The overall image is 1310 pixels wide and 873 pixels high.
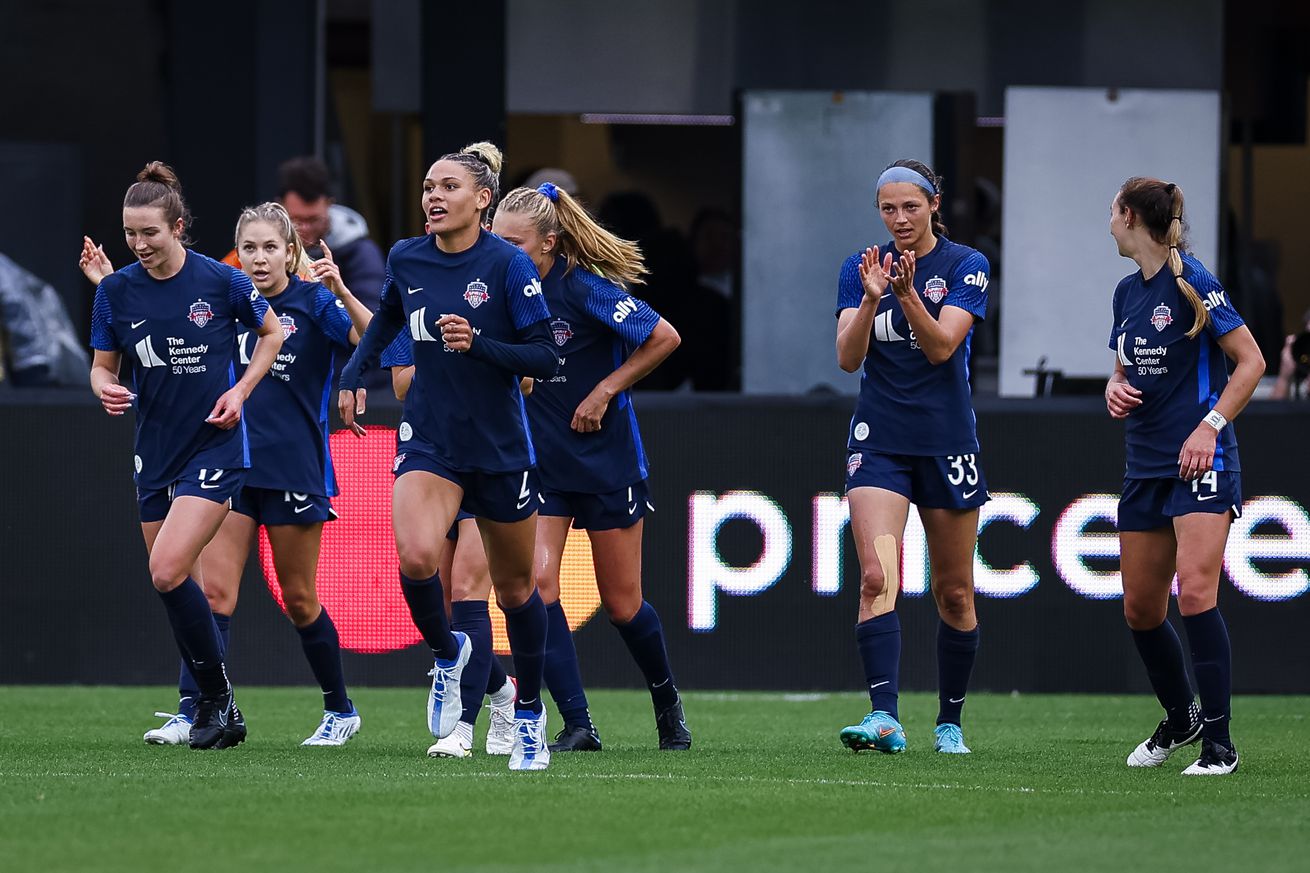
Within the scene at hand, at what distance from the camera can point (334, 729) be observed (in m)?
8.34

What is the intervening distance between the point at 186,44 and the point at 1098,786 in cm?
988

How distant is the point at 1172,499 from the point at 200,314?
11.4ft

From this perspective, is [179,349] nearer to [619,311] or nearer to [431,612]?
[431,612]

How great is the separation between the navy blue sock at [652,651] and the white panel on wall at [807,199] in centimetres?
614

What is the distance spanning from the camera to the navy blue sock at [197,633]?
780 cm

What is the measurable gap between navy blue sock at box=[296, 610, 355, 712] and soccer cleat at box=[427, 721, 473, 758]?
794 millimetres

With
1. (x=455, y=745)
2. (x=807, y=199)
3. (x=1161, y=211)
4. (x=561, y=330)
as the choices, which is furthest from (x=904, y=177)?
(x=807, y=199)

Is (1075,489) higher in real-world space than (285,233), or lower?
lower

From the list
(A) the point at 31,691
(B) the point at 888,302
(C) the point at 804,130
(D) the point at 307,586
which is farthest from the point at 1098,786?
(C) the point at 804,130

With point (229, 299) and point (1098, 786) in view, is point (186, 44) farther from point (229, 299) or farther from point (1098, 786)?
point (1098, 786)

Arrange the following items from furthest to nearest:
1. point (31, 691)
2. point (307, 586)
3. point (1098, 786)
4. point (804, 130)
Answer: point (804, 130)
point (31, 691)
point (307, 586)
point (1098, 786)

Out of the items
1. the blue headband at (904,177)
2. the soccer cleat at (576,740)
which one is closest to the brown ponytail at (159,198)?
the soccer cleat at (576,740)

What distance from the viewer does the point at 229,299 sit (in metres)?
8.03

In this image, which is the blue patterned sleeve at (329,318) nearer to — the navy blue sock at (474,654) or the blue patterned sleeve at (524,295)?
the navy blue sock at (474,654)
